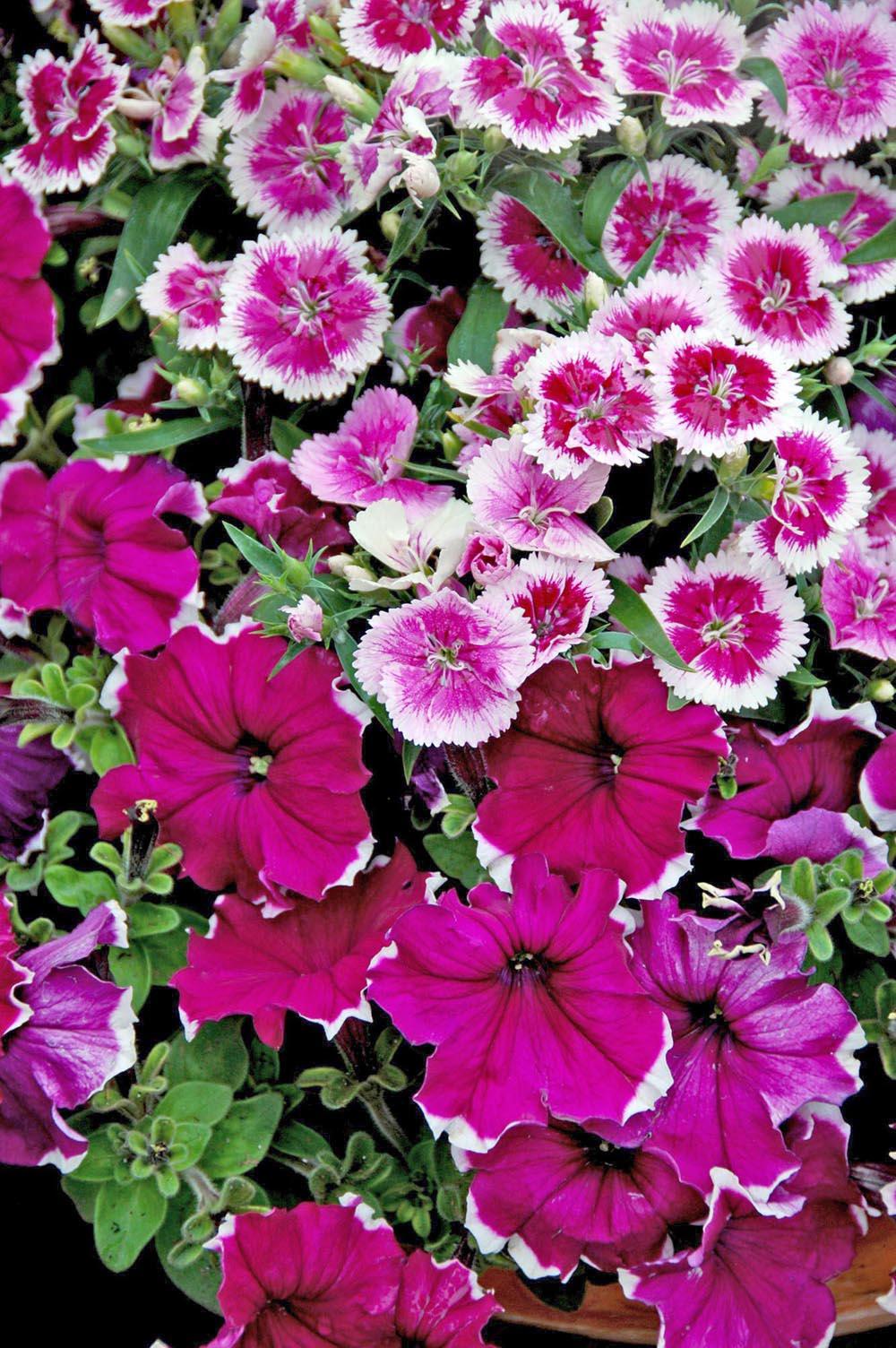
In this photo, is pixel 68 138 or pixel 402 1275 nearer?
→ pixel 402 1275

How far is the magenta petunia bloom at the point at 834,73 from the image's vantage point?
964 millimetres

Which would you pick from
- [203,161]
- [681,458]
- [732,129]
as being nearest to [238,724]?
[681,458]

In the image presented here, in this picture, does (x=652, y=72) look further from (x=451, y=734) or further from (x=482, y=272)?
(x=451, y=734)

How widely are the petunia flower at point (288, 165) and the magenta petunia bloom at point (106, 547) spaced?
0.71 ft

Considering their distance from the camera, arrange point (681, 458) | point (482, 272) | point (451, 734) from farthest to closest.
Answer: point (482, 272), point (681, 458), point (451, 734)

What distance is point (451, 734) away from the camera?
2.56 ft

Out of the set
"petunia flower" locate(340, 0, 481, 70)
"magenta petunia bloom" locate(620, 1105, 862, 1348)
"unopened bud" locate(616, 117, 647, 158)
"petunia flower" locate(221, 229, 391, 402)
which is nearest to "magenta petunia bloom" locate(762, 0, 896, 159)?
"unopened bud" locate(616, 117, 647, 158)

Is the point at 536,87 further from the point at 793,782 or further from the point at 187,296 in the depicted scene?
the point at 793,782

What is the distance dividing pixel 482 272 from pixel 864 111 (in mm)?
314

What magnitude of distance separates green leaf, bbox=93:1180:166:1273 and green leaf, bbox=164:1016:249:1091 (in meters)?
0.07

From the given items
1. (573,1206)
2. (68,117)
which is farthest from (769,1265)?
(68,117)

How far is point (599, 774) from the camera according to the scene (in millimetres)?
851

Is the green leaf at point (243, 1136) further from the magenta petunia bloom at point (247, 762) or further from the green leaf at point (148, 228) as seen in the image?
the green leaf at point (148, 228)

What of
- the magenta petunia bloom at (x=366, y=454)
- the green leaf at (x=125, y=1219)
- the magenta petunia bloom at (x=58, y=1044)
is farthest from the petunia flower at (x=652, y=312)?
the green leaf at (x=125, y=1219)
